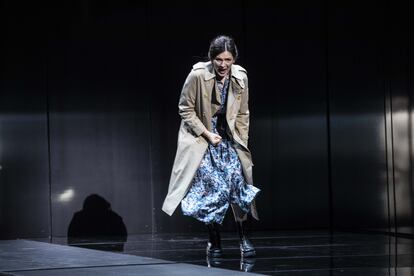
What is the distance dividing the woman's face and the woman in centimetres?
4

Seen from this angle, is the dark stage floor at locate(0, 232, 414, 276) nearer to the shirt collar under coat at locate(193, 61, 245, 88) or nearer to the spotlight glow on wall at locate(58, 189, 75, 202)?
the spotlight glow on wall at locate(58, 189, 75, 202)

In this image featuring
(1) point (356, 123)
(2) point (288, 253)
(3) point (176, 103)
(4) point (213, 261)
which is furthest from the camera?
(1) point (356, 123)

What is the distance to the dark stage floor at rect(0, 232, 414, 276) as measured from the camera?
641cm

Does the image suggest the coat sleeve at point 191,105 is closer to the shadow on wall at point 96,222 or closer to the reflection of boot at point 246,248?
the reflection of boot at point 246,248

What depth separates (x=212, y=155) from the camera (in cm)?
746

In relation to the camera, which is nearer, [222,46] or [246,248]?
[222,46]

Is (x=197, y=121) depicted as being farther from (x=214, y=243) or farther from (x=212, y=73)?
(x=214, y=243)

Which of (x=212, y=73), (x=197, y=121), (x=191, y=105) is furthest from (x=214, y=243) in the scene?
(x=212, y=73)

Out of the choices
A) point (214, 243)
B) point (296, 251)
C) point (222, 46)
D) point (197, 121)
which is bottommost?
point (296, 251)

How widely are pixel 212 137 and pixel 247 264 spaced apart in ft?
3.61

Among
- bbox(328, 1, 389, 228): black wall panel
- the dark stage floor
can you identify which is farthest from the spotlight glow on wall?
bbox(328, 1, 389, 228): black wall panel

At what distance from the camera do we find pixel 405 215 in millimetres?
10516

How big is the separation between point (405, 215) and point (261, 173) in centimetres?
170

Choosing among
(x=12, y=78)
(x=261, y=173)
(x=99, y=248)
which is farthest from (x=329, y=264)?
(x=12, y=78)
